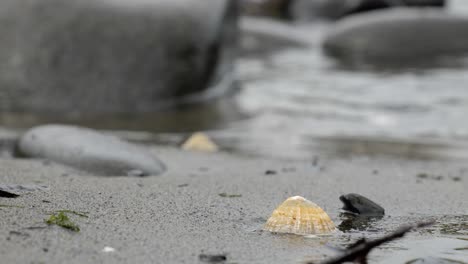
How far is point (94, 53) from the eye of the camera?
23.3ft

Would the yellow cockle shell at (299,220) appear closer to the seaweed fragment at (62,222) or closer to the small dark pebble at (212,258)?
the small dark pebble at (212,258)

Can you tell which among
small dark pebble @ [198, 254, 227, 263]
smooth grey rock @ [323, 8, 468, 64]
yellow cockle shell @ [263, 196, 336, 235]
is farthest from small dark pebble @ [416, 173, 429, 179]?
smooth grey rock @ [323, 8, 468, 64]

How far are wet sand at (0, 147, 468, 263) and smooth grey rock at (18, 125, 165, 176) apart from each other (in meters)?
0.11

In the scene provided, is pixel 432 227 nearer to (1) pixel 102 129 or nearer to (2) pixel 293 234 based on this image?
(2) pixel 293 234

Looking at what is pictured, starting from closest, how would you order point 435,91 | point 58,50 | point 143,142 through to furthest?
point 143,142 < point 58,50 < point 435,91

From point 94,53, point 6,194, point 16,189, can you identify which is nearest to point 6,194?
point 6,194

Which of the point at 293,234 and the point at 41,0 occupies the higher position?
the point at 41,0

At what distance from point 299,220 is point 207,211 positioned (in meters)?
0.43

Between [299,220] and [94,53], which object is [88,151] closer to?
[299,220]

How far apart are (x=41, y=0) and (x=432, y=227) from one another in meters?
4.96

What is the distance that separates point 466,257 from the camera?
8.08 ft

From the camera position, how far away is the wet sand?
93.0 inches

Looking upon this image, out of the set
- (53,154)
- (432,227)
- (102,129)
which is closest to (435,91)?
(102,129)

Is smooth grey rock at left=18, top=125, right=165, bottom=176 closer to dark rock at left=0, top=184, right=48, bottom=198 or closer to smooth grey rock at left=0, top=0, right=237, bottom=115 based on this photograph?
dark rock at left=0, top=184, right=48, bottom=198
